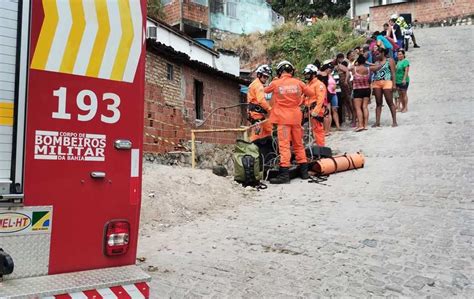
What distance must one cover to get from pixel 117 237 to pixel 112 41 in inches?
48.3

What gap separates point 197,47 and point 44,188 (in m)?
17.4

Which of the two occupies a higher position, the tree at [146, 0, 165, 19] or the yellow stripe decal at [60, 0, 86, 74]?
the tree at [146, 0, 165, 19]

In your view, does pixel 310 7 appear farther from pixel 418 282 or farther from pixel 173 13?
pixel 418 282

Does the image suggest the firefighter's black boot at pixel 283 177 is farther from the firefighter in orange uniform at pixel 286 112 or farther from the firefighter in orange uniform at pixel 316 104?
the firefighter in orange uniform at pixel 316 104

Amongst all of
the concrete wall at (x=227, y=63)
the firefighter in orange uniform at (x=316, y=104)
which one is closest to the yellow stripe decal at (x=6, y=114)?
the firefighter in orange uniform at (x=316, y=104)

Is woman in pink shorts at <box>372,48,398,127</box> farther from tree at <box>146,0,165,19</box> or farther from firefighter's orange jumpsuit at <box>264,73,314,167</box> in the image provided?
tree at <box>146,0,165,19</box>

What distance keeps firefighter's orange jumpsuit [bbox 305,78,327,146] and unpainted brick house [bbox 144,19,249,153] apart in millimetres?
4273

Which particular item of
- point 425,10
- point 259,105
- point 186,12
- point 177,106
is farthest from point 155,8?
point 425,10

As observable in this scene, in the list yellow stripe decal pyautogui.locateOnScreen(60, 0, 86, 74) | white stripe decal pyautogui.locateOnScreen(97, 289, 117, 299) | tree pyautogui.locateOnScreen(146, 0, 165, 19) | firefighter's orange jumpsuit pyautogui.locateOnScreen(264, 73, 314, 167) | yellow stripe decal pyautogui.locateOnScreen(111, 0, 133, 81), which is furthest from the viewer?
tree pyautogui.locateOnScreen(146, 0, 165, 19)

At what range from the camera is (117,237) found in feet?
9.64

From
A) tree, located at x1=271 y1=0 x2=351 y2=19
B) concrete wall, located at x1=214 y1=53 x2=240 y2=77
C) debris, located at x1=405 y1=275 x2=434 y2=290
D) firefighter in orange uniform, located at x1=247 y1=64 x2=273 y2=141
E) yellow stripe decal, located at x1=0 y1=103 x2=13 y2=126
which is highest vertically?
tree, located at x1=271 y1=0 x2=351 y2=19

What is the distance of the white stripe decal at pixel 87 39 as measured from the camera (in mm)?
2811

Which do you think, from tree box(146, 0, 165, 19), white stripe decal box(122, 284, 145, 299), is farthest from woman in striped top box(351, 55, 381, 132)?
tree box(146, 0, 165, 19)

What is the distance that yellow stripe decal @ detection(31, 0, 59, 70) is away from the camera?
2.63 m
